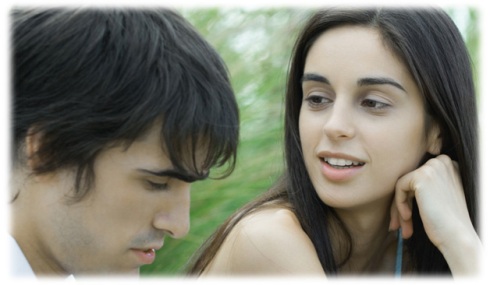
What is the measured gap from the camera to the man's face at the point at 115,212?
7.97ft

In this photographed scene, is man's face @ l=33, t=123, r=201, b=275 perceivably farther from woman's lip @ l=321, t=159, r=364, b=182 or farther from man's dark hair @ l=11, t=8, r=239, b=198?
woman's lip @ l=321, t=159, r=364, b=182

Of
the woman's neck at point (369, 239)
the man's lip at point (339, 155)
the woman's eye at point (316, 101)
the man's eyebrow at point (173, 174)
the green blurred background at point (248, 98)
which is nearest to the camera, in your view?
the man's eyebrow at point (173, 174)

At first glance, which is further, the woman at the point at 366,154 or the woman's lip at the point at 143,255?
the woman at the point at 366,154

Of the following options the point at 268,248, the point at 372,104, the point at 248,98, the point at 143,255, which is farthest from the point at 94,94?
the point at 248,98

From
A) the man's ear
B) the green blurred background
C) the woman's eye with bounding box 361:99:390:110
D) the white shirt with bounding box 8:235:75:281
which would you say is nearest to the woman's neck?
the man's ear

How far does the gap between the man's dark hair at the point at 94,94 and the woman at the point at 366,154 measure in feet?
2.33

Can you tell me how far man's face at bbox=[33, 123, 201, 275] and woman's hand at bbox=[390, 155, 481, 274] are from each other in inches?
42.6

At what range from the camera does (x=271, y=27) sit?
5.14m

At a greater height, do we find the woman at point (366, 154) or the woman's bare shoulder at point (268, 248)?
the woman at point (366, 154)

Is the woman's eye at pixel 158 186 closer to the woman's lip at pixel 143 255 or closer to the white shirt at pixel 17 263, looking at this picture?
the woman's lip at pixel 143 255

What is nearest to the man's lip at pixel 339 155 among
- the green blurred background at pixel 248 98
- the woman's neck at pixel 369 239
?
the woman's neck at pixel 369 239

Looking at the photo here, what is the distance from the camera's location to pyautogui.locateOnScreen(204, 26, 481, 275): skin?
10.1ft

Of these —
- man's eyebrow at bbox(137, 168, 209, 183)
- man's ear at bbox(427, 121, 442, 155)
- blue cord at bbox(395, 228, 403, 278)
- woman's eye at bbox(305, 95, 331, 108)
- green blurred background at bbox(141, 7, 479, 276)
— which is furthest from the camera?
green blurred background at bbox(141, 7, 479, 276)

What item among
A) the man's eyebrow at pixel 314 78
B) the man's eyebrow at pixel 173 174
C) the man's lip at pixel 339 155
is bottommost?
the man's lip at pixel 339 155
